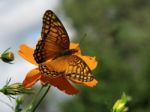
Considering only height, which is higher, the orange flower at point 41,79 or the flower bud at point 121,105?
the orange flower at point 41,79

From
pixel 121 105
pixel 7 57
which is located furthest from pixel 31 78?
pixel 121 105

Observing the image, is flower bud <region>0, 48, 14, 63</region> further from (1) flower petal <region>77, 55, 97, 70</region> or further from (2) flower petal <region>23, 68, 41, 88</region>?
(1) flower petal <region>77, 55, 97, 70</region>

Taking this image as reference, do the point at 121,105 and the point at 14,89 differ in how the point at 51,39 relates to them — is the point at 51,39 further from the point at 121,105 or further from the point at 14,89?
the point at 121,105

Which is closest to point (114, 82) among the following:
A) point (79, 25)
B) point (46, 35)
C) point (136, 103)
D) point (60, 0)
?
point (136, 103)

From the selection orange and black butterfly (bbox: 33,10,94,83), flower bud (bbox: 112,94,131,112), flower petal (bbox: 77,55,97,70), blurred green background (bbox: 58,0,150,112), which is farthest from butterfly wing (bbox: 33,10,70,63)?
blurred green background (bbox: 58,0,150,112)

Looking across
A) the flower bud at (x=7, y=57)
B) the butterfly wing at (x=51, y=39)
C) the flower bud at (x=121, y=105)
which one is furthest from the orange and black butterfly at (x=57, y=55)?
the flower bud at (x=121, y=105)

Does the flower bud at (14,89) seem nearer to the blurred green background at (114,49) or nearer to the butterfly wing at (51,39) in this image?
the butterfly wing at (51,39)
